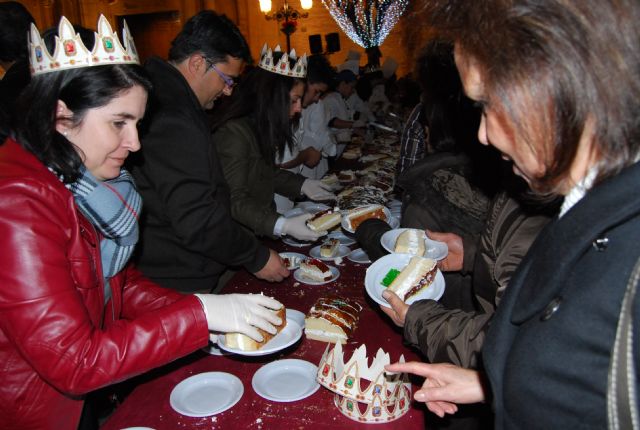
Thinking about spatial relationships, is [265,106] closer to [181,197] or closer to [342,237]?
[342,237]

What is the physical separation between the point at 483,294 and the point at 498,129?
2.79 feet

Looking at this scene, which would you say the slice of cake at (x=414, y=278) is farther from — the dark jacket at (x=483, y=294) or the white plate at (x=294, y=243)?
the white plate at (x=294, y=243)

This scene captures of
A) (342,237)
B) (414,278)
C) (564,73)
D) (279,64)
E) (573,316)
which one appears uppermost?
(279,64)

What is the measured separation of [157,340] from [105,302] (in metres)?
0.42

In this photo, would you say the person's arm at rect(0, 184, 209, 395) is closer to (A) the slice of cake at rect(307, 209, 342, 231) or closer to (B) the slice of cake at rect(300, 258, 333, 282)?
(B) the slice of cake at rect(300, 258, 333, 282)

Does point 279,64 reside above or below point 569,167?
above

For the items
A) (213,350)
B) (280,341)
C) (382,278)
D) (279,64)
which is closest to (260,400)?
(280,341)

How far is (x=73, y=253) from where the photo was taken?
128 centimetres

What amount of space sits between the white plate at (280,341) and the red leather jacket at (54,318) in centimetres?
19

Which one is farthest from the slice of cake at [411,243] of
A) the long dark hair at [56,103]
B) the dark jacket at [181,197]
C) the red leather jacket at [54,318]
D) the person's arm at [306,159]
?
the person's arm at [306,159]

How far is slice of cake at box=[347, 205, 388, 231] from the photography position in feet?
9.54

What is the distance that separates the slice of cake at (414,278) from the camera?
5.98ft

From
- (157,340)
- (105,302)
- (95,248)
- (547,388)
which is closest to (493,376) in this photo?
(547,388)

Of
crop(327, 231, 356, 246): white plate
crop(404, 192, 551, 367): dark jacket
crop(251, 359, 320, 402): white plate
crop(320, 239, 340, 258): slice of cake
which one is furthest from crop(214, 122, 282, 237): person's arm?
crop(404, 192, 551, 367): dark jacket
